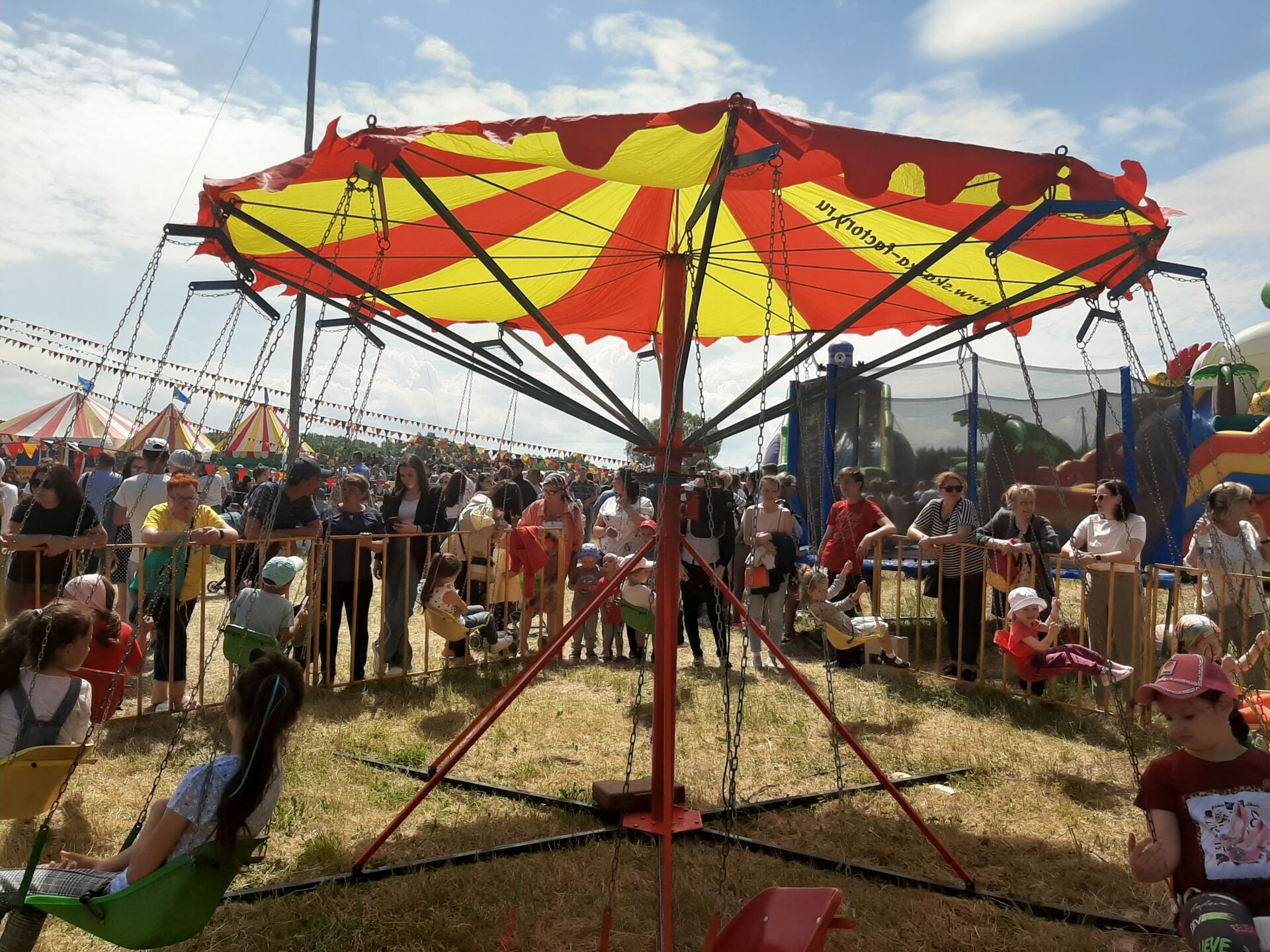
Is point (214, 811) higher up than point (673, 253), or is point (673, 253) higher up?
point (673, 253)

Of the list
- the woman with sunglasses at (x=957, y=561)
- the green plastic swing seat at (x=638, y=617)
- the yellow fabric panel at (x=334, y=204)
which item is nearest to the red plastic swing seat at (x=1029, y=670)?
the woman with sunglasses at (x=957, y=561)

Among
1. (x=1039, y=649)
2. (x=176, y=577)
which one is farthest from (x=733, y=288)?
(x=176, y=577)

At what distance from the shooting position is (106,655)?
14.6 ft

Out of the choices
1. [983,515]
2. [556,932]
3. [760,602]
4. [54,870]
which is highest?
[983,515]

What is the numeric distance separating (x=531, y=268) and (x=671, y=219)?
3.37 ft

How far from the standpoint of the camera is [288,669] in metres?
2.96

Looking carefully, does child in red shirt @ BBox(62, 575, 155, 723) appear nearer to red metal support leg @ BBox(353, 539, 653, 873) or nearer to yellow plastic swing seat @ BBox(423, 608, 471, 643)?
red metal support leg @ BBox(353, 539, 653, 873)

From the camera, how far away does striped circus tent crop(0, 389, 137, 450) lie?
2095cm

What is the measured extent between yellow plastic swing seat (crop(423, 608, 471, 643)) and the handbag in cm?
162

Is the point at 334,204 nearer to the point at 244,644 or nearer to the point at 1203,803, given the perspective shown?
the point at 244,644

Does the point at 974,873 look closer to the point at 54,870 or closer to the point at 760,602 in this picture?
the point at 54,870

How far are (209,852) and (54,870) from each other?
0.51 metres

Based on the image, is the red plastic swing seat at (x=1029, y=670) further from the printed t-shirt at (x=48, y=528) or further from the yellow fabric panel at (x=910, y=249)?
the printed t-shirt at (x=48, y=528)

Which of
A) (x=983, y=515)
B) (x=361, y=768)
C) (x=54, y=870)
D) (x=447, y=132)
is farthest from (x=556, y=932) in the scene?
(x=983, y=515)
